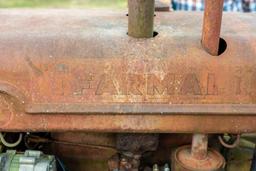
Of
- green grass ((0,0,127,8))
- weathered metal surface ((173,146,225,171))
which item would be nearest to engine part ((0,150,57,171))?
weathered metal surface ((173,146,225,171))

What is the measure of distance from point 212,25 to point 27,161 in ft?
2.29

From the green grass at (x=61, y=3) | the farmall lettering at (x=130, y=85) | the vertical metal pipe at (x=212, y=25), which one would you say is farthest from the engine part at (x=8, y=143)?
the green grass at (x=61, y=3)

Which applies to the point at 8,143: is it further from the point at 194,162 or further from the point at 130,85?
the point at 194,162

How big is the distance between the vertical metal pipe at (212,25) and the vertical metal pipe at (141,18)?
17cm

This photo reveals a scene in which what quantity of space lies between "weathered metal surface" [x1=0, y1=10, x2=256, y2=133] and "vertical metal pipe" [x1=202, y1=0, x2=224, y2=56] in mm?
26

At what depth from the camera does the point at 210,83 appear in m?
1.42

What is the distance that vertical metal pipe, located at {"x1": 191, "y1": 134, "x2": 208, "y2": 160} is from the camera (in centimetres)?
150

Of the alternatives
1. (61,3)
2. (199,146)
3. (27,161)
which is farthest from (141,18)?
(61,3)

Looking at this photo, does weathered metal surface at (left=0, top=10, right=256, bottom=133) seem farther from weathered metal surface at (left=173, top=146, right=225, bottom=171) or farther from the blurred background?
the blurred background

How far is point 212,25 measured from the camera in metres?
Result: 1.40

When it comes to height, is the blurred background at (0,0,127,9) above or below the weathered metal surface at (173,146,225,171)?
below

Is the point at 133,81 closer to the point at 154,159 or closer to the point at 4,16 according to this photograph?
the point at 154,159

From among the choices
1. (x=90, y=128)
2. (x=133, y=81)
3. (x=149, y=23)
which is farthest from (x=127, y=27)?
(x=90, y=128)

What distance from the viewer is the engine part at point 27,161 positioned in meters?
1.45
